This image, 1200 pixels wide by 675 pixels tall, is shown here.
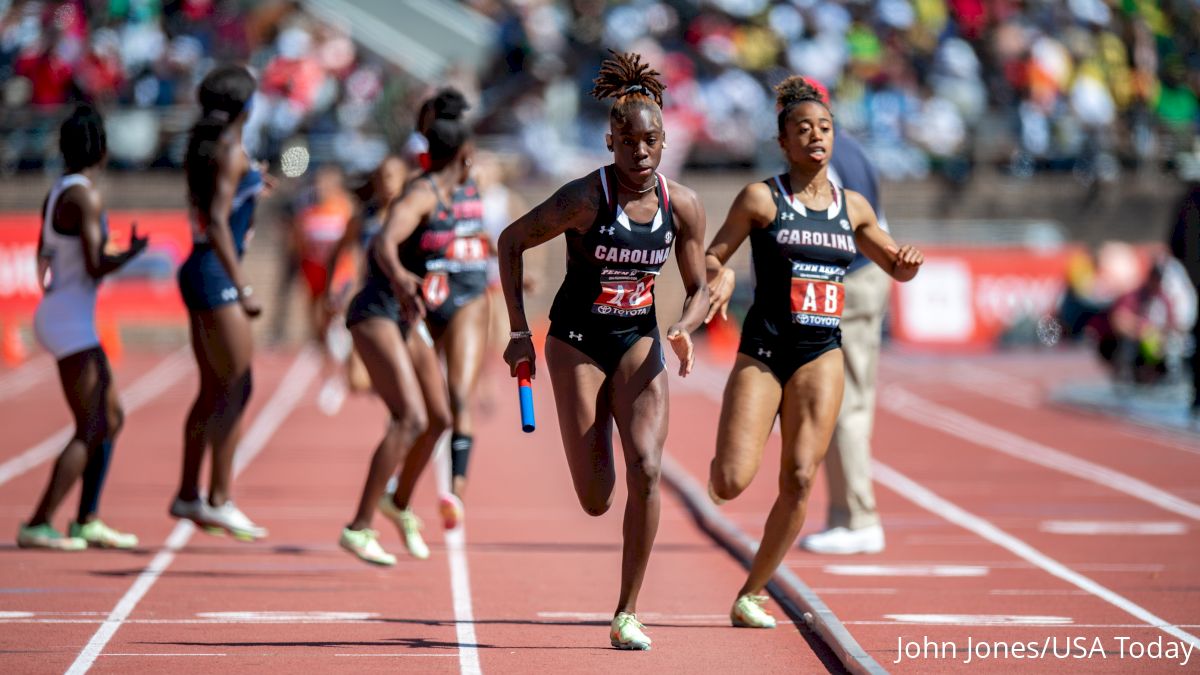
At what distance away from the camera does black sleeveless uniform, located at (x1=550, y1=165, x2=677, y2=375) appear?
7.49m

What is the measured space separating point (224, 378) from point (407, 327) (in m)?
1.05

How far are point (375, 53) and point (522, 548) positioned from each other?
63.9ft

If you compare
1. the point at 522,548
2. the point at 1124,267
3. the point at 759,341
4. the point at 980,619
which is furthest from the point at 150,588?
the point at 1124,267

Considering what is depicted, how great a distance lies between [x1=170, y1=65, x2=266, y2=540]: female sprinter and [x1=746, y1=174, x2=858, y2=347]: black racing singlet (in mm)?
3049

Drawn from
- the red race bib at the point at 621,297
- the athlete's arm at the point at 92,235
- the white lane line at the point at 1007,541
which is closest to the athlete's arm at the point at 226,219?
the athlete's arm at the point at 92,235

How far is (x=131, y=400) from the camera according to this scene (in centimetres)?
2058

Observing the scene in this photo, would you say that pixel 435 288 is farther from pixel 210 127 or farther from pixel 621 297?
pixel 621 297

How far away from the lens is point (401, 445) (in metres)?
9.67

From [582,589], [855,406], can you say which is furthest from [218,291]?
[855,406]

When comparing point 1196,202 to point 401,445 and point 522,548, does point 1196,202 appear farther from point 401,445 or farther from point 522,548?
point 401,445

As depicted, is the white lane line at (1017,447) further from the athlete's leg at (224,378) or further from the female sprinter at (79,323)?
the female sprinter at (79,323)

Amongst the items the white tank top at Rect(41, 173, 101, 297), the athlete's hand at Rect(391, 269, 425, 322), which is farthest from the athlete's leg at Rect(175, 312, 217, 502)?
the athlete's hand at Rect(391, 269, 425, 322)

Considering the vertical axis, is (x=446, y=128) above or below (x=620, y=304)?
above

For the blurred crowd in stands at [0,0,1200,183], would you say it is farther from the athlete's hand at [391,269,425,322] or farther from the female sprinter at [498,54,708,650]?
the female sprinter at [498,54,708,650]
